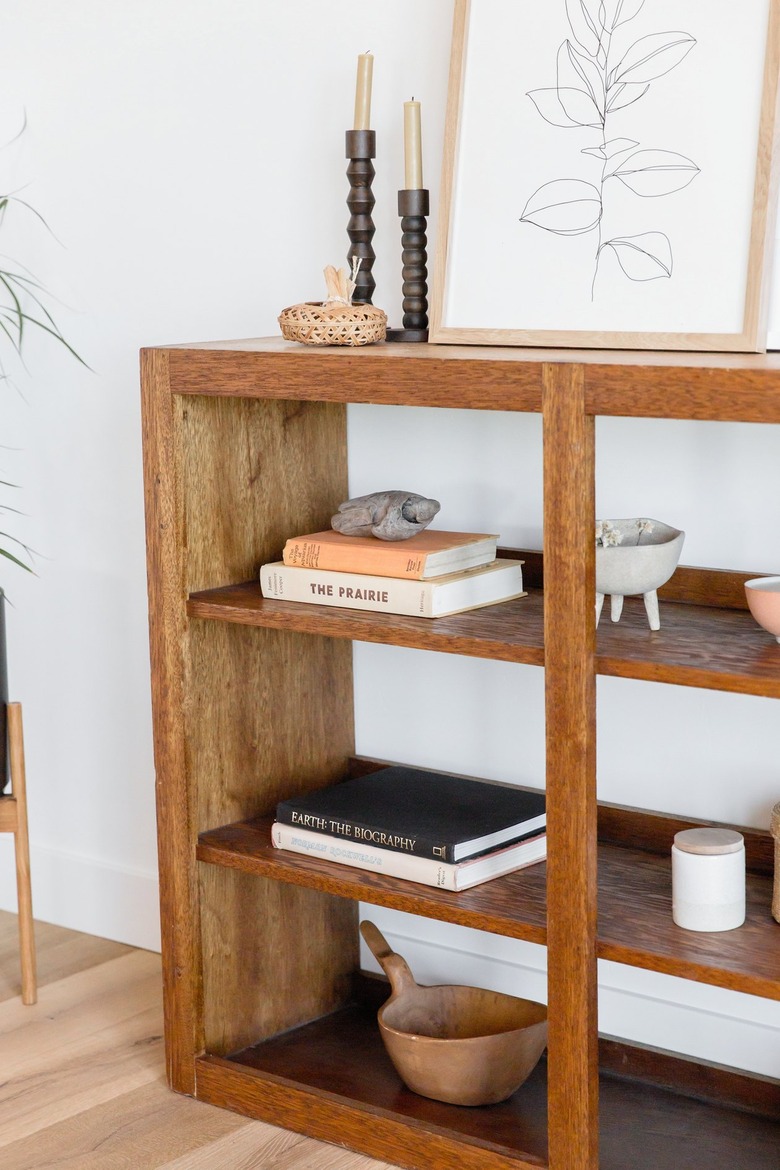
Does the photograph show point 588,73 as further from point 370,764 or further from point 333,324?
point 370,764

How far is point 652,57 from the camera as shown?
1778 millimetres

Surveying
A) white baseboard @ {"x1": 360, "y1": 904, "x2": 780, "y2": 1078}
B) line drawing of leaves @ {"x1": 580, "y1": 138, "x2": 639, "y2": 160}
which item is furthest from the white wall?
line drawing of leaves @ {"x1": 580, "y1": 138, "x2": 639, "y2": 160}

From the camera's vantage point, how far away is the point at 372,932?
211 centimetres

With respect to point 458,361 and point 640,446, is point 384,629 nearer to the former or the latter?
point 458,361

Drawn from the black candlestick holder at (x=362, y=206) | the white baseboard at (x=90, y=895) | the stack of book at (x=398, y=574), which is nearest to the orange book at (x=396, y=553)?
the stack of book at (x=398, y=574)

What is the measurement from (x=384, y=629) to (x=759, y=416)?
22.1 inches

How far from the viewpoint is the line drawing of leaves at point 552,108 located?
1.85 metres

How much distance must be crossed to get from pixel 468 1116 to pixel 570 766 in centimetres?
62

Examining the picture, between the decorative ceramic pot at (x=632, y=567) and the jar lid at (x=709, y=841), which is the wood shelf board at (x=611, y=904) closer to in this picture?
the jar lid at (x=709, y=841)

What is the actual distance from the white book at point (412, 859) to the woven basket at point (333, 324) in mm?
685

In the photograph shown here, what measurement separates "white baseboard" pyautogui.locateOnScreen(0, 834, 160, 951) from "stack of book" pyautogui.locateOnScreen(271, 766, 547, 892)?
0.69m

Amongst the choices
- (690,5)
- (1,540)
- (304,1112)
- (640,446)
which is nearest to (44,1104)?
(304,1112)

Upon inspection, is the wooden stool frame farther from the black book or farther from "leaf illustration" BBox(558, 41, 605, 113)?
"leaf illustration" BBox(558, 41, 605, 113)

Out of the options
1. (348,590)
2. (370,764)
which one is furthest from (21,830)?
(348,590)
